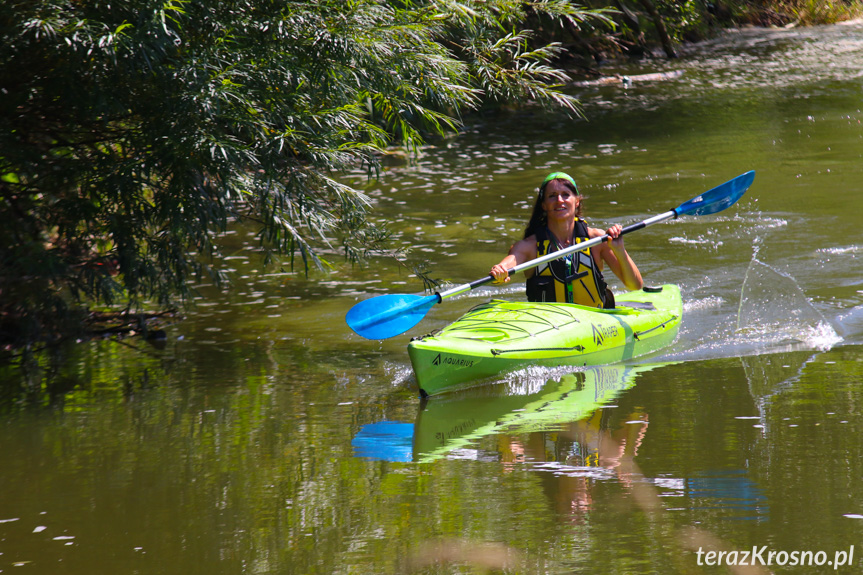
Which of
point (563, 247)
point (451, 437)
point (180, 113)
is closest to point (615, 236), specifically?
point (563, 247)

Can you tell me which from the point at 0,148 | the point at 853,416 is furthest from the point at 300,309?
the point at 853,416

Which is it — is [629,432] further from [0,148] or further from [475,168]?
[475,168]

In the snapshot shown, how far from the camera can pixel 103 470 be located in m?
3.41

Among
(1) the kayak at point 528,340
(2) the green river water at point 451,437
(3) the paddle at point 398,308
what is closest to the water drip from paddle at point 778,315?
(2) the green river water at point 451,437

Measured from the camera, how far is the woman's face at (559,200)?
487 centimetres

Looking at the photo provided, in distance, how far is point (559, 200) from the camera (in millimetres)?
4871

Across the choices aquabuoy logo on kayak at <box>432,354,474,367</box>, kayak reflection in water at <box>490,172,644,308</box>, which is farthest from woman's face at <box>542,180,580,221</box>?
aquabuoy logo on kayak at <box>432,354,474,367</box>

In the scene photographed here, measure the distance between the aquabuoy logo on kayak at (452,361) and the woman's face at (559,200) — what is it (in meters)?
1.14

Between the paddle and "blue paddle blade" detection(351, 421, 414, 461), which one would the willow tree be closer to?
the paddle

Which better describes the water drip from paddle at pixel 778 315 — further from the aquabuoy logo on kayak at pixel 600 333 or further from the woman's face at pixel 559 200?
the woman's face at pixel 559 200

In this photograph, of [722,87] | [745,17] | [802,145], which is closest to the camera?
[802,145]

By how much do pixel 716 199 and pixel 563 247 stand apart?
1.27m

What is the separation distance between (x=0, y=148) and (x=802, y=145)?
8969mm

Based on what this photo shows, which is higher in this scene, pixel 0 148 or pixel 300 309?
pixel 0 148
